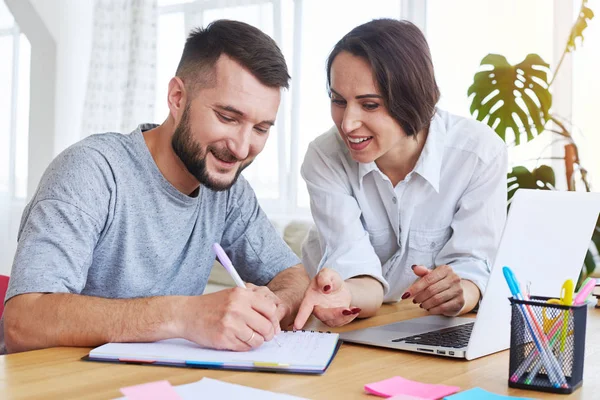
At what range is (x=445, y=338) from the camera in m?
1.30

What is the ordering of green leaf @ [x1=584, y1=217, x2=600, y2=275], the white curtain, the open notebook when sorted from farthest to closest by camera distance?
1. the white curtain
2. green leaf @ [x1=584, y1=217, x2=600, y2=275]
3. the open notebook

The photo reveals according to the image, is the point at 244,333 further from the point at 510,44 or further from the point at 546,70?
the point at 510,44

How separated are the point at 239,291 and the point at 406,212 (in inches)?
30.0

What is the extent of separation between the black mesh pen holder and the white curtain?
4119 millimetres

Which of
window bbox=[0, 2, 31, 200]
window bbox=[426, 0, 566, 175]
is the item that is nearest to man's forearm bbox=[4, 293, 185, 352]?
window bbox=[426, 0, 566, 175]

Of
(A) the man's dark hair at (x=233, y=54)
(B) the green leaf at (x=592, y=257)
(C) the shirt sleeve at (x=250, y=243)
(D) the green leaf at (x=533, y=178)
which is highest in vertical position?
(A) the man's dark hair at (x=233, y=54)

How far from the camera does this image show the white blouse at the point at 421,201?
1.78 m

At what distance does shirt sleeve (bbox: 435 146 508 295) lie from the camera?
1741mm

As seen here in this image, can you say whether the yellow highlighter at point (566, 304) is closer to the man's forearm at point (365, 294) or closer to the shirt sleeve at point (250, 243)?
the man's forearm at point (365, 294)

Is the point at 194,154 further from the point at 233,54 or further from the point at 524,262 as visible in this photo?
the point at 524,262

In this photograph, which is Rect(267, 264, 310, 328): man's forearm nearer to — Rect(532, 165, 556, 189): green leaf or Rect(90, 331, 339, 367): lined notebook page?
Rect(90, 331, 339, 367): lined notebook page

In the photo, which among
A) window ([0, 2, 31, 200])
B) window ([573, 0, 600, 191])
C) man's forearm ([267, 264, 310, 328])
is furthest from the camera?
window ([0, 2, 31, 200])

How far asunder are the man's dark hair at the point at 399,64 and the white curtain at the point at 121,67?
3.24m

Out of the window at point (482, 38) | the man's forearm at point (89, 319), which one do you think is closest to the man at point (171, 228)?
the man's forearm at point (89, 319)
